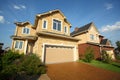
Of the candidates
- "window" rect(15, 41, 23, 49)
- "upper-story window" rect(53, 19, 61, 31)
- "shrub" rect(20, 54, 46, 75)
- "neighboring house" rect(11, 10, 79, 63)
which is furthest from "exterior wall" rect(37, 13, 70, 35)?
"shrub" rect(20, 54, 46, 75)

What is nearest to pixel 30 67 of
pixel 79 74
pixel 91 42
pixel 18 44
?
pixel 79 74

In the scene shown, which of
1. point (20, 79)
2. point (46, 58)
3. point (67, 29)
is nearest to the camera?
point (20, 79)

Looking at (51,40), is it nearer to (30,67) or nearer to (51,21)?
(51,21)

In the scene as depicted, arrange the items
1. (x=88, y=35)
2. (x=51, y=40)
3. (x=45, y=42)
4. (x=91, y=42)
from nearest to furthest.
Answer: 1. (x=45, y=42)
2. (x=51, y=40)
3. (x=91, y=42)
4. (x=88, y=35)

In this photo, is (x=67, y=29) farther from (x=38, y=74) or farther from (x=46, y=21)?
(x=38, y=74)

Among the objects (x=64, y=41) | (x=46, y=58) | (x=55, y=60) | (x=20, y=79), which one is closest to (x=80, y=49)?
(x=64, y=41)

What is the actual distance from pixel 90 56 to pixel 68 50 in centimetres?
384

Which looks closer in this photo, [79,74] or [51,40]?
[79,74]

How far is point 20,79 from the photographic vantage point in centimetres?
571

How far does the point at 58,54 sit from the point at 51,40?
242 cm

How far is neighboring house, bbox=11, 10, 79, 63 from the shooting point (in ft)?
36.8

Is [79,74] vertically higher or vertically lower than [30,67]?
lower

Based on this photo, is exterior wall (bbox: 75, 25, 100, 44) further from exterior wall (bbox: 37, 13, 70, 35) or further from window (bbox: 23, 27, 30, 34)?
window (bbox: 23, 27, 30, 34)

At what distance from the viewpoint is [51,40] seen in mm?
A: 12062
